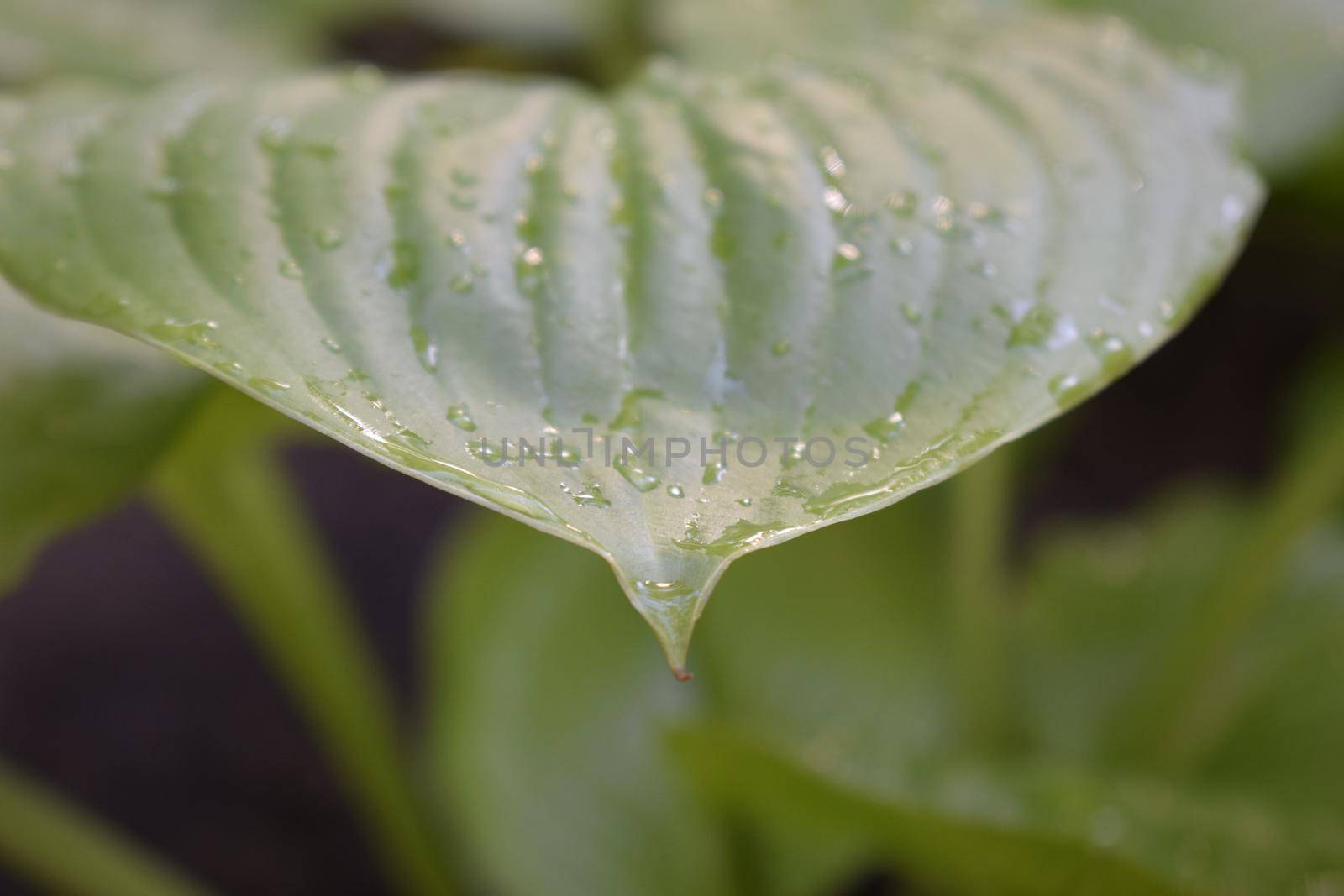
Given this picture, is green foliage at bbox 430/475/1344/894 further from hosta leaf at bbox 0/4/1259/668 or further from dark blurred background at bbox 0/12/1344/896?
hosta leaf at bbox 0/4/1259/668

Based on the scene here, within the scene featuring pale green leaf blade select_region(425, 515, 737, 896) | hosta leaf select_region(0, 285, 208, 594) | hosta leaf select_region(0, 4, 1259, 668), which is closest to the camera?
hosta leaf select_region(0, 4, 1259, 668)

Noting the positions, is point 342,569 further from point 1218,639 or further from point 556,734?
point 1218,639

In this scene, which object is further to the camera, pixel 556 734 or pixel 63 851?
pixel 556 734

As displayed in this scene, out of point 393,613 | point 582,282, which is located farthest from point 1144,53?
point 393,613

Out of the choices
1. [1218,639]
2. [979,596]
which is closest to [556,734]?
[979,596]

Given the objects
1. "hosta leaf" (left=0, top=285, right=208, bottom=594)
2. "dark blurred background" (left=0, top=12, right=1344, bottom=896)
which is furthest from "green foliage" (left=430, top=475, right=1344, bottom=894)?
"hosta leaf" (left=0, top=285, right=208, bottom=594)

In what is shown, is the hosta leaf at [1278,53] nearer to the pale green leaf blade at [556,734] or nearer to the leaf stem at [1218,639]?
the leaf stem at [1218,639]
